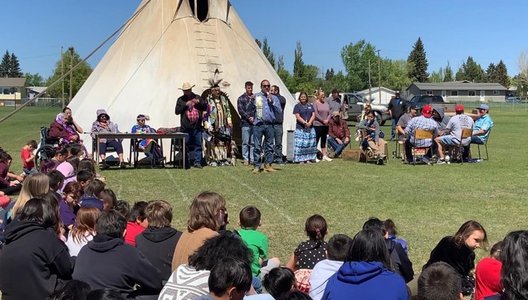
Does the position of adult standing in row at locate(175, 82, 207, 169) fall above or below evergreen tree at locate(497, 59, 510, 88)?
below

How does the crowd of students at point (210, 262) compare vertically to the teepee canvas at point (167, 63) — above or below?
below

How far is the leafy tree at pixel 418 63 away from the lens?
129 meters

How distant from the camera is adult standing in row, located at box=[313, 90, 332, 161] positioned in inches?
587

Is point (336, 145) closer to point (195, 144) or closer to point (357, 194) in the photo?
point (195, 144)

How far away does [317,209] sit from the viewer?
342 inches

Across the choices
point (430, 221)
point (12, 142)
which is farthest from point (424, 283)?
point (12, 142)

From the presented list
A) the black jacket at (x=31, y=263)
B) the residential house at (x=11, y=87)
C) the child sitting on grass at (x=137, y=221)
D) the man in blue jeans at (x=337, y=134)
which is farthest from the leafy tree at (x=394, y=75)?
the black jacket at (x=31, y=263)

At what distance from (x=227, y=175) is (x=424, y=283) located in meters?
8.67

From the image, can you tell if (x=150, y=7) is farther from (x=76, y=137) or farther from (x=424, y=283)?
(x=424, y=283)

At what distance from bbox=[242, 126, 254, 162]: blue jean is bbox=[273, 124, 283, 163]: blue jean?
0.54 m

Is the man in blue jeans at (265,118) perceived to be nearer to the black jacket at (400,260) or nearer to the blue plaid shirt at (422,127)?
the blue plaid shirt at (422,127)

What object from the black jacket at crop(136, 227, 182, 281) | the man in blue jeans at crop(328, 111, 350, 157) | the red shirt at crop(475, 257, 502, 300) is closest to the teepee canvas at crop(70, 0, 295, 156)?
the man in blue jeans at crop(328, 111, 350, 157)

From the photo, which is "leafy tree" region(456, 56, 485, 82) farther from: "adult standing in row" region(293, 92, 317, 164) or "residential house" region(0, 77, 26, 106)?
"adult standing in row" region(293, 92, 317, 164)

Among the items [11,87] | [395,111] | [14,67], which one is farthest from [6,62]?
[395,111]
